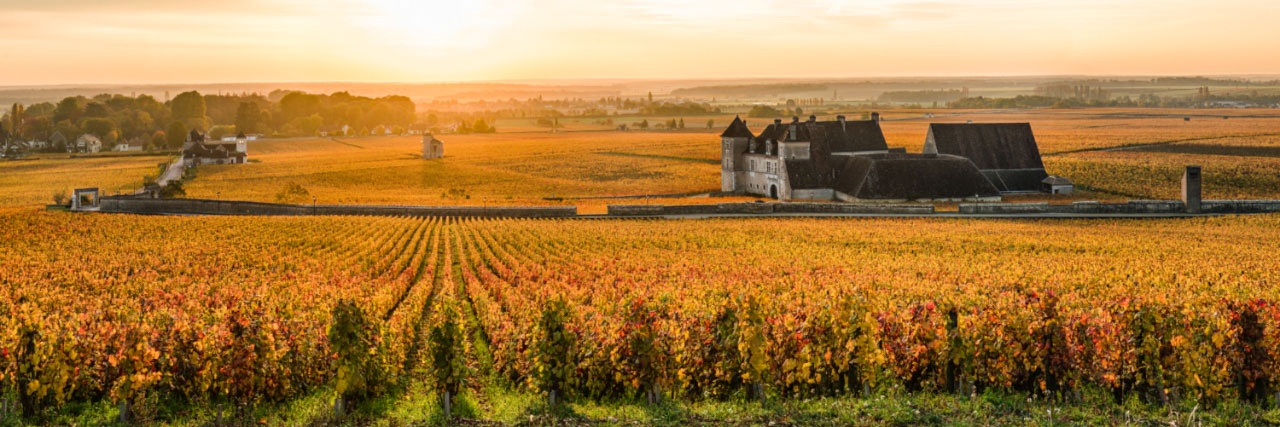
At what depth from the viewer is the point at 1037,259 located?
3412 cm

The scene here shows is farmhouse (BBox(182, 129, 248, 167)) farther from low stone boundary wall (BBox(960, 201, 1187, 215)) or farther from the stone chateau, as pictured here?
low stone boundary wall (BBox(960, 201, 1187, 215))

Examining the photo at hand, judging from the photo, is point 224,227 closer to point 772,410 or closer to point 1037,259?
point 1037,259

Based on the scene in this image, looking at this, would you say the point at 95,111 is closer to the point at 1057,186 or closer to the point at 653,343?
the point at 1057,186

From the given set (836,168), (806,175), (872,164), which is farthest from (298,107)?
(872,164)

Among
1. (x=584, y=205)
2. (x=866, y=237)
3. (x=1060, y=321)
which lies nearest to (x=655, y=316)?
(x=1060, y=321)

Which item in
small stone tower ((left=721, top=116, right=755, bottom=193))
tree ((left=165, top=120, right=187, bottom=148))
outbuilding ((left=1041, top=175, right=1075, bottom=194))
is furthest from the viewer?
tree ((left=165, top=120, right=187, bottom=148))

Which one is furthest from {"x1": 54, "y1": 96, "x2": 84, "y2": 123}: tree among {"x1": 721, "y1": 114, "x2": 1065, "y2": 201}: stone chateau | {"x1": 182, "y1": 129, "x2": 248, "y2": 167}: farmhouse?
{"x1": 721, "y1": 114, "x2": 1065, "y2": 201}: stone chateau

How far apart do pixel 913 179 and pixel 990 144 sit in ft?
38.0

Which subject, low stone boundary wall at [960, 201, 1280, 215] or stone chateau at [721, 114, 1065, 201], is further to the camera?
stone chateau at [721, 114, 1065, 201]

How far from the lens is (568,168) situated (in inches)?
3986

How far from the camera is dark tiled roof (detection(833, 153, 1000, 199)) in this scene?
6281cm

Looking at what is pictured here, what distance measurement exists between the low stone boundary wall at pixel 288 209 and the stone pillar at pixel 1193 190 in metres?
31.2

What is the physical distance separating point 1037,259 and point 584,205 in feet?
110

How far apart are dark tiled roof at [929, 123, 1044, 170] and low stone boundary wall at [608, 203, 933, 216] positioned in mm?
18011
